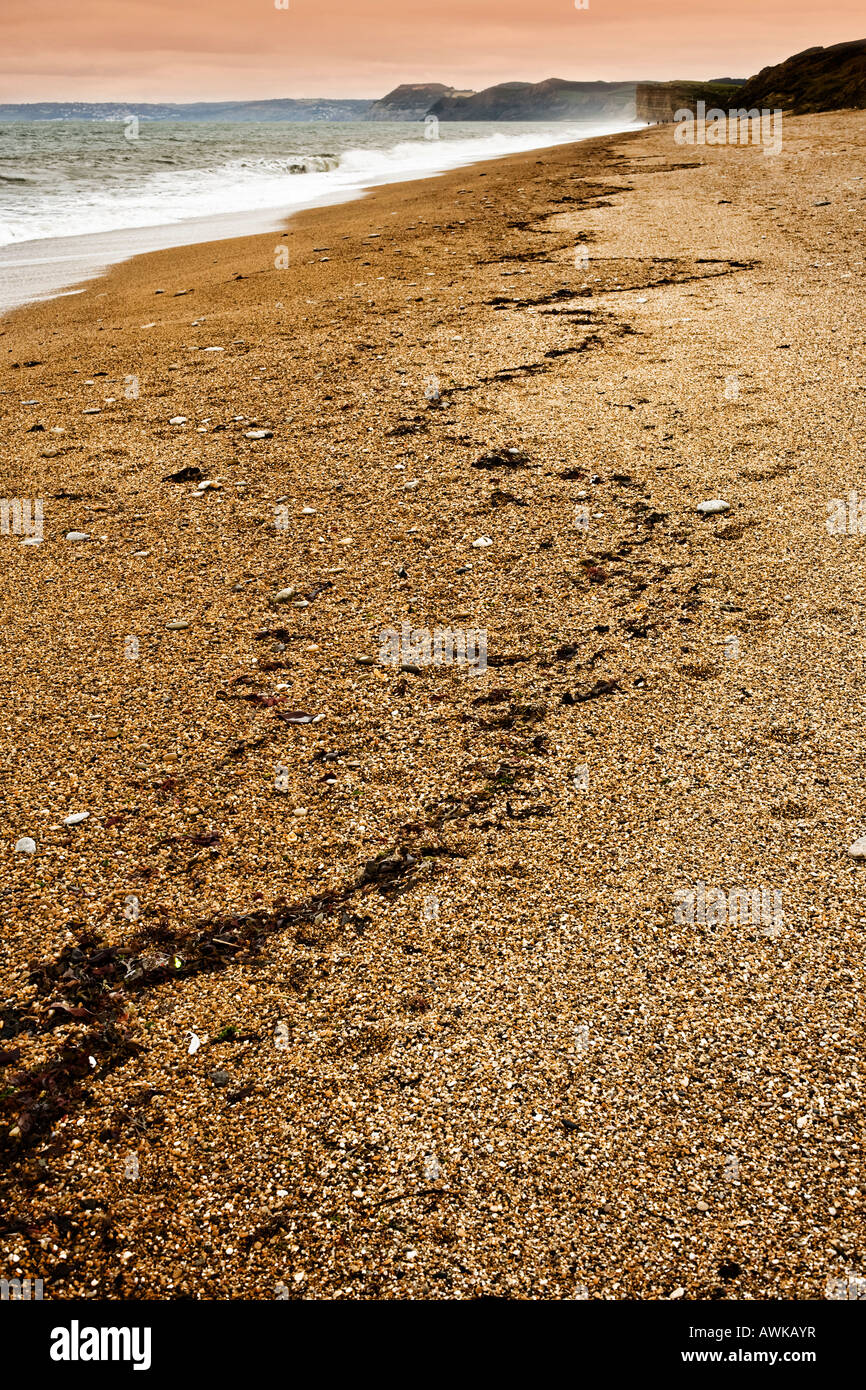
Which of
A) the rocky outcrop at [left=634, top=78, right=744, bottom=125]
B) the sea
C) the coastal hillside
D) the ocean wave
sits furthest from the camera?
the rocky outcrop at [left=634, top=78, right=744, bottom=125]

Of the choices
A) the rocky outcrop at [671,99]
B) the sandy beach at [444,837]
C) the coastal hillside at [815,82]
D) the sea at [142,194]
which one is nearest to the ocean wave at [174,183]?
the sea at [142,194]

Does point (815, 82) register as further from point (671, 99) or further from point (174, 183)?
point (671, 99)

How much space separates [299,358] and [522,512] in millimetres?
3511

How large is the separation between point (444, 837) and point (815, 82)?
45.3 meters

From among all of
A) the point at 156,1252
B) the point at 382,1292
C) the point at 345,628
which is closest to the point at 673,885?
the point at 382,1292

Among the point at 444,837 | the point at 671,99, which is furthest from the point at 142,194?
the point at 671,99

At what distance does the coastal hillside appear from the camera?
107 ft

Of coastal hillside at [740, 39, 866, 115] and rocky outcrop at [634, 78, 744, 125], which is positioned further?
rocky outcrop at [634, 78, 744, 125]

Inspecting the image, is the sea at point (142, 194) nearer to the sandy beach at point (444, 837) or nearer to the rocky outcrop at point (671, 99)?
the sandy beach at point (444, 837)

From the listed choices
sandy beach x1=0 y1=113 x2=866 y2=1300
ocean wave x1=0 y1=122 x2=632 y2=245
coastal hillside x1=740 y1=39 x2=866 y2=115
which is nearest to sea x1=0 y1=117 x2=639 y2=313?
ocean wave x1=0 y1=122 x2=632 y2=245

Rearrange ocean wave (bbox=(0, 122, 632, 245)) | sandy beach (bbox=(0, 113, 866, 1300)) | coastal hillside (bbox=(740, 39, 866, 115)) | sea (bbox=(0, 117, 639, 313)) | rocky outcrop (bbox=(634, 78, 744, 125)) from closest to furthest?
1. sandy beach (bbox=(0, 113, 866, 1300))
2. sea (bbox=(0, 117, 639, 313))
3. ocean wave (bbox=(0, 122, 632, 245))
4. coastal hillside (bbox=(740, 39, 866, 115))
5. rocky outcrop (bbox=(634, 78, 744, 125))

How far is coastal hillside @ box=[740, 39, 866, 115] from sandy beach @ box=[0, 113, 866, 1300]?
105 feet

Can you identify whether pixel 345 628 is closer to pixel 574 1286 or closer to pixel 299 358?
pixel 574 1286

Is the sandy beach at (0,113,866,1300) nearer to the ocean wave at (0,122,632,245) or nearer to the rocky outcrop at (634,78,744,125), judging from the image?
the ocean wave at (0,122,632,245)
